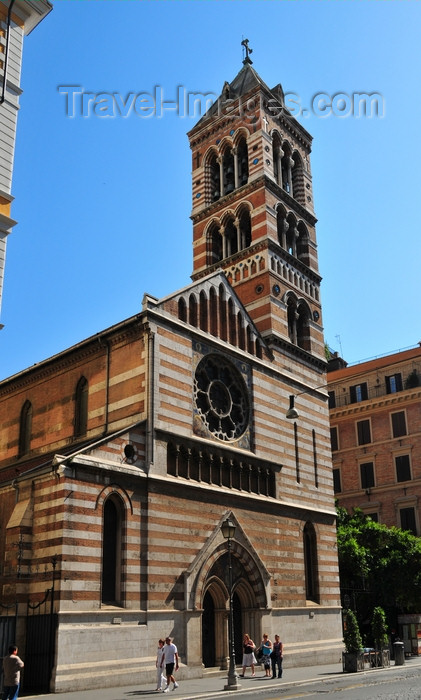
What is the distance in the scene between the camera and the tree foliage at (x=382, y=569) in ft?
117

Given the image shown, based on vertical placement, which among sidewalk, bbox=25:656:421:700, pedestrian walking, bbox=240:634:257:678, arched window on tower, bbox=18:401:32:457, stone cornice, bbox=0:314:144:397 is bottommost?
sidewalk, bbox=25:656:421:700

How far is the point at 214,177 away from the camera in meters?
39.5

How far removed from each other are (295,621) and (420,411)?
74.1 feet

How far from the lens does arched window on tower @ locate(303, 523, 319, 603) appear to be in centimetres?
2964

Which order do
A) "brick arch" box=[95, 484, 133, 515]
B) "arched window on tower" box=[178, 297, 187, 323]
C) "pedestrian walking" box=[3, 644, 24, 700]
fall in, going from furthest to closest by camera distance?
"arched window on tower" box=[178, 297, 187, 323], "brick arch" box=[95, 484, 133, 515], "pedestrian walking" box=[3, 644, 24, 700]

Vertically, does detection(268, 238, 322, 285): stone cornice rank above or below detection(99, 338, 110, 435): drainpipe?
above

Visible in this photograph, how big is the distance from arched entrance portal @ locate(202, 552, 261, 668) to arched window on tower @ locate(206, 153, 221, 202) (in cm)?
2100

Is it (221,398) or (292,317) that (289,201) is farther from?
(221,398)

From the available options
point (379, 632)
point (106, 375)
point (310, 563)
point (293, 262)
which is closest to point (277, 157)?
point (293, 262)

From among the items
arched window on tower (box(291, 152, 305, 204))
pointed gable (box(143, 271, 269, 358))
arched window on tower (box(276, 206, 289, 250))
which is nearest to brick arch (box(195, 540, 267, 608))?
pointed gable (box(143, 271, 269, 358))

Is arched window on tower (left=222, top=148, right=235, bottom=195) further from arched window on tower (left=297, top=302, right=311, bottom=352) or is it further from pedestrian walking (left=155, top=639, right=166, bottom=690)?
pedestrian walking (left=155, top=639, right=166, bottom=690)

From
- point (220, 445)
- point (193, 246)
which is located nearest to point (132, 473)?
point (220, 445)

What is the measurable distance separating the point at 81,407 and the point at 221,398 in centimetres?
558

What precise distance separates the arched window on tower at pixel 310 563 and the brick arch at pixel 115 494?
10830mm
